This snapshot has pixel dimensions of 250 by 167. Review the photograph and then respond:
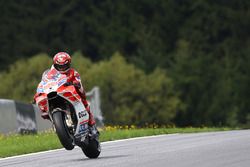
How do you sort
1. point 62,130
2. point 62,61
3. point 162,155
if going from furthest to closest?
point 62,61
point 62,130
point 162,155

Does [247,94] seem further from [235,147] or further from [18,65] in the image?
[235,147]

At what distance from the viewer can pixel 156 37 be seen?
117m

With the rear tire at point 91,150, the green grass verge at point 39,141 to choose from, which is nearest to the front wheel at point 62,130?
the rear tire at point 91,150

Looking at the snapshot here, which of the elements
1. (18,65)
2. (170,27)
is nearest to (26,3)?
(170,27)

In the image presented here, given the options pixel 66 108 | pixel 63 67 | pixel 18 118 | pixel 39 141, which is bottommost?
pixel 39 141

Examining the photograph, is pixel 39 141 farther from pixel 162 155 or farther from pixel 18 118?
pixel 162 155

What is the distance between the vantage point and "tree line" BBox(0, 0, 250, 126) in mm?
102938

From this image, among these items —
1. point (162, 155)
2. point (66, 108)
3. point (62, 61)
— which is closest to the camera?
point (162, 155)

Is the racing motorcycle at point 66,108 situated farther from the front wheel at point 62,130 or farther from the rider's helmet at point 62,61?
the rider's helmet at point 62,61

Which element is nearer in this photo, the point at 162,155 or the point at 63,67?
the point at 162,155

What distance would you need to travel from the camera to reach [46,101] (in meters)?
15.5

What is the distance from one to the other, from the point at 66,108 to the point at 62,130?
1.78 ft

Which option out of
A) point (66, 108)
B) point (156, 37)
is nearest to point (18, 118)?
point (66, 108)

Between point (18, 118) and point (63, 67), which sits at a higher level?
point (63, 67)
